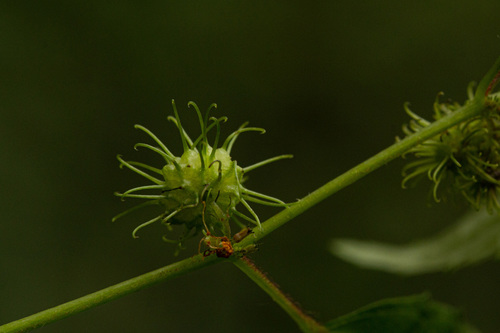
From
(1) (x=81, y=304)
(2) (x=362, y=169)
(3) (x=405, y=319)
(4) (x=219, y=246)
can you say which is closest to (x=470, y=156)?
(2) (x=362, y=169)

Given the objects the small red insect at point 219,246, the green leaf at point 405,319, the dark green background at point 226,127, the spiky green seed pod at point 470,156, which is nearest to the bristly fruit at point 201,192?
the small red insect at point 219,246

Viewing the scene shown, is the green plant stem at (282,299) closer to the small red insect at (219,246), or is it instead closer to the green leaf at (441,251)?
the small red insect at (219,246)

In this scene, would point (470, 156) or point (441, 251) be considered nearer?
point (470, 156)

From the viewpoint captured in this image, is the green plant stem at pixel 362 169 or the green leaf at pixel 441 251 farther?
the green leaf at pixel 441 251

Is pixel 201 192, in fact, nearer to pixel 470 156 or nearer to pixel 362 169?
pixel 362 169

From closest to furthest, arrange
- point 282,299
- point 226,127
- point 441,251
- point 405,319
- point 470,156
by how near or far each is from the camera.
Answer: point 405,319, point 282,299, point 470,156, point 441,251, point 226,127

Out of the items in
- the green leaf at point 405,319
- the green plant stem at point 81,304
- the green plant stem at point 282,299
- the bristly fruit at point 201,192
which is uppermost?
the bristly fruit at point 201,192

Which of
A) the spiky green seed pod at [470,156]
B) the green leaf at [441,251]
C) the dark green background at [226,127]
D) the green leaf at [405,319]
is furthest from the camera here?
the dark green background at [226,127]

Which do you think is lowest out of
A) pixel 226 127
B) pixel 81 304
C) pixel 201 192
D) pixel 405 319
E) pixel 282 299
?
pixel 405 319
